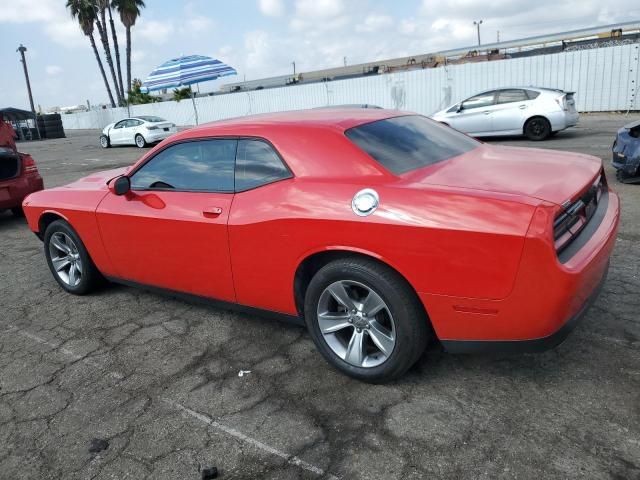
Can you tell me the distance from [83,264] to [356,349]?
2710 mm

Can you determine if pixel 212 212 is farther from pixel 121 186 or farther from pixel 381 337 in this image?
pixel 381 337

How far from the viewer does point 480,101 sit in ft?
44.7

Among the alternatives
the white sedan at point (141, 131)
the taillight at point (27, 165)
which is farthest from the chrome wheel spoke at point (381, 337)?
the white sedan at point (141, 131)

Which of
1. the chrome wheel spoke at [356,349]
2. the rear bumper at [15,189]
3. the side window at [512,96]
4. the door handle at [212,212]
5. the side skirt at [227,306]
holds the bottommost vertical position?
the chrome wheel spoke at [356,349]

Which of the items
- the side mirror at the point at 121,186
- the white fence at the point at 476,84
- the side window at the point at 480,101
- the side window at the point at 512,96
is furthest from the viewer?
the white fence at the point at 476,84

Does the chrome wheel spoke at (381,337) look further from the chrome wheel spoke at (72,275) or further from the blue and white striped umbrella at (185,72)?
the blue and white striped umbrella at (185,72)

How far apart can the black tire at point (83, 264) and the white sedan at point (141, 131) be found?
55.9 ft

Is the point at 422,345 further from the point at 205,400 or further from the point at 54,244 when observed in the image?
the point at 54,244

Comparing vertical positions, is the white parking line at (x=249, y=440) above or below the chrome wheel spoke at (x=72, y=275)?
below

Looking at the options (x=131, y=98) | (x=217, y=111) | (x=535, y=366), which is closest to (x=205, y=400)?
(x=535, y=366)

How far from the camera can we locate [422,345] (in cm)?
278

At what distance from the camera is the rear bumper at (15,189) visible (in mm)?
7820

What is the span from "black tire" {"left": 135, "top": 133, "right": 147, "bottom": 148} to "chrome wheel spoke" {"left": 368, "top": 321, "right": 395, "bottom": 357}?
20651 millimetres

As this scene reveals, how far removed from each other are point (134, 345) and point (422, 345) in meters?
2.08
